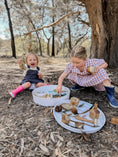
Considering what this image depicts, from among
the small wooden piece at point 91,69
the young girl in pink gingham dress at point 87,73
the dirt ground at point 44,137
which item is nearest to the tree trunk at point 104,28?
the young girl in pink gingham dress at point 87,73

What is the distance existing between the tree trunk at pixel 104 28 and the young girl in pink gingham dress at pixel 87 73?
1.62 m

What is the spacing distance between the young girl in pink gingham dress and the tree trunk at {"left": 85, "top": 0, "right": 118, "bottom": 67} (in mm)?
1616

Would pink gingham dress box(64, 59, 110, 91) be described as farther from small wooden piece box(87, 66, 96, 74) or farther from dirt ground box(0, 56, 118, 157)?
dirt ground box(0, 56, 118, 157)

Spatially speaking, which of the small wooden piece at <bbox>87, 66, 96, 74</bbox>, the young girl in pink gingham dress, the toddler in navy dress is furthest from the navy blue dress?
the small wooden piece at <bbox>87, 66, 96, 74</bbox>

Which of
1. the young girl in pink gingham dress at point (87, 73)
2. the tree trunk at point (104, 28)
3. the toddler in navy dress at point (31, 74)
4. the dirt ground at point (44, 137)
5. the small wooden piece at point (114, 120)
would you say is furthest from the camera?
the tree trunk at point (104, 28)

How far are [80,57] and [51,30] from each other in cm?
1323

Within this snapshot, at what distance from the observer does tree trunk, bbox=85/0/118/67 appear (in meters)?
3.09

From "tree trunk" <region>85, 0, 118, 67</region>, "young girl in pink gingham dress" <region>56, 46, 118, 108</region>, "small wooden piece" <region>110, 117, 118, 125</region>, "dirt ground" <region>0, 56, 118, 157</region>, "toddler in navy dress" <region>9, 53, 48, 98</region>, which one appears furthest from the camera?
"tree trunk" <region>85, 0, 118, 67</region>

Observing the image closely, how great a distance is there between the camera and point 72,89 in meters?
2.34

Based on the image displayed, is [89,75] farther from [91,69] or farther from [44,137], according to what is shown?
[44,137]

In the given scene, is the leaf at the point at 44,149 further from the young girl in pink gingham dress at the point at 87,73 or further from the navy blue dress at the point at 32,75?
the navy blue dress at the point at 32,75

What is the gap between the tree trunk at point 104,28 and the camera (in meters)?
3.09

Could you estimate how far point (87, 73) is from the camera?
1.95m

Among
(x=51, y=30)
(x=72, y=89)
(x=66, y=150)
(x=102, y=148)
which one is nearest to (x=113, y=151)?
(x=102, y=148)
